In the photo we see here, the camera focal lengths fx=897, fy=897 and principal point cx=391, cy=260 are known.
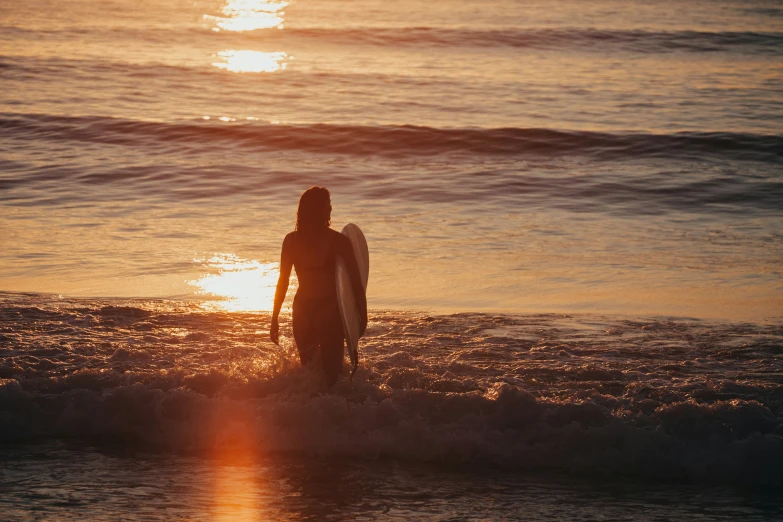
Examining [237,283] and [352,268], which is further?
[237,283]

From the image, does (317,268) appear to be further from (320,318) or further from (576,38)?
(576,38)

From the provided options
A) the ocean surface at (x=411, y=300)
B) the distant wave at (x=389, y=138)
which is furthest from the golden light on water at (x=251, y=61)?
the distant wave at (x=389, y=138)

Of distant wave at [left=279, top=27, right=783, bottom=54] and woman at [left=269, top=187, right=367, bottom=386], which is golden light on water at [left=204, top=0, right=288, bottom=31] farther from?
woman at [left=269, top=187, right=367, bottom=386]

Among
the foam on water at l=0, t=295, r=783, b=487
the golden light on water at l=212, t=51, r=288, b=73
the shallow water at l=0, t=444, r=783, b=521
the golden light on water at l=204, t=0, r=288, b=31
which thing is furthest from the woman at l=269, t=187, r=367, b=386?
the golden light on water at l=204, t=0, r=288, b=31

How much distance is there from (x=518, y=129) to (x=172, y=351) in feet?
46.0

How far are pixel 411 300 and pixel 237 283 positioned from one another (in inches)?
85.1

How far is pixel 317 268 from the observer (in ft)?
21.6

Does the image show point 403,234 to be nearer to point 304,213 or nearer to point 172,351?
point 172,351

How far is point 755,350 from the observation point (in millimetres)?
8195

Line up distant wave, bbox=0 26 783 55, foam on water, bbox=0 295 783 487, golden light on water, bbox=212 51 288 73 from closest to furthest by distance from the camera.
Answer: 1. foam on water, bbox=0 295 783 487
2. golden light on water, bbox=212 51 288 73
3. distant wave, bbox=0 26 783 55

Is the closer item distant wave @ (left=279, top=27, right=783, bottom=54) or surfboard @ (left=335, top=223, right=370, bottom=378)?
surfboard @ (left=335, top=223, right=370, bottom=378)

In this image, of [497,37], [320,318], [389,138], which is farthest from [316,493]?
[497,37]

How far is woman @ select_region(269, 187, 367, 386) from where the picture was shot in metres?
6.52

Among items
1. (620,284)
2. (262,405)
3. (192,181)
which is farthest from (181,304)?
(192,181)
